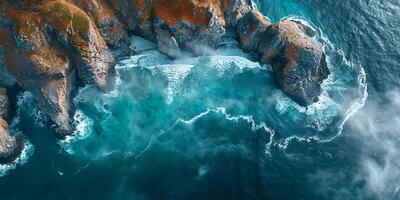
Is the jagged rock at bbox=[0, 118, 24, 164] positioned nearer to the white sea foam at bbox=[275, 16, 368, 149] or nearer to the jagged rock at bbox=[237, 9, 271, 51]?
the white sea foam at bbox=[275, 16, 368, 149]

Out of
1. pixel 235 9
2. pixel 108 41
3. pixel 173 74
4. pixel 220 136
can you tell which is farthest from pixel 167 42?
pixel 220 136

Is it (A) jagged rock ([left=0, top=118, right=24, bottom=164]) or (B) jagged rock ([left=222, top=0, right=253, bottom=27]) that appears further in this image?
(B) jagged rock ([left=222, top=0, right=253, bottom=27])

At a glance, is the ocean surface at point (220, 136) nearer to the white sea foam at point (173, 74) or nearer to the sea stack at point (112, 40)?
the white sea foam at point (173, 74)

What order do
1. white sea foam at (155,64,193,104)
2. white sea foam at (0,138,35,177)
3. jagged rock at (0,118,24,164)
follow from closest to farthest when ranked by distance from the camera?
1. jagged rock at (0,118,24,164)
2. white sea foam at (0,138,35,177)
3. white sea foam at (155,64,193,104)

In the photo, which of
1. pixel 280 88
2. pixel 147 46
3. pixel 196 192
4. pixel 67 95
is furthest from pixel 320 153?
pixel 67 95

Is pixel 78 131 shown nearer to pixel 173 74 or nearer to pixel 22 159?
pixel 22 159

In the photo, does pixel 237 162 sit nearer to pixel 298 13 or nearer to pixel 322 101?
pixel 322 101

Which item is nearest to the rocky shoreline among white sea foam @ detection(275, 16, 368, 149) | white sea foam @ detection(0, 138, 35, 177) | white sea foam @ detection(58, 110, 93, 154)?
white sea foam @ detection(0, 138, 35, 177)

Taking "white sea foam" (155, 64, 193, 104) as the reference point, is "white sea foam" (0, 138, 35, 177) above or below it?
below
